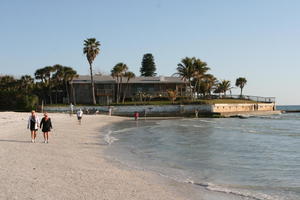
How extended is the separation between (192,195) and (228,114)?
56330 millimetres

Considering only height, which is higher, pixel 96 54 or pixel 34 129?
pixel 96 54

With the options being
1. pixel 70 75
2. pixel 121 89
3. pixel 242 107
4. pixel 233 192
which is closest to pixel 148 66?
pixel 121 89

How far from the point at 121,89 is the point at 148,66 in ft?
118

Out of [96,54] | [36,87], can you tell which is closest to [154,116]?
[96,54]

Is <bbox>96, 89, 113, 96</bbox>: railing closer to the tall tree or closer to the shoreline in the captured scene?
the tall tree

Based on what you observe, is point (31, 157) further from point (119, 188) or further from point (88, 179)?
point (119, 188)

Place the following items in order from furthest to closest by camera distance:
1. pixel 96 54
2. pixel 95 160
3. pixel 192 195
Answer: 1. pixel 96 54
2. pixel 95 160
3. pixel 192 195

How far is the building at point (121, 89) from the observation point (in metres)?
70.0

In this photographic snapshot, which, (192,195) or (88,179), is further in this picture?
(88,179)

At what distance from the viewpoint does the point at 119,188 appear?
9016 millimetres

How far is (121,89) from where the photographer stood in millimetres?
71562

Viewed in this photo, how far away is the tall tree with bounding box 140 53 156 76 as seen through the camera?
106 metres

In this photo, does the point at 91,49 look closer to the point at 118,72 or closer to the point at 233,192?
the point at 118,72

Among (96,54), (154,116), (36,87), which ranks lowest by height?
(154,116)
